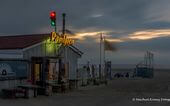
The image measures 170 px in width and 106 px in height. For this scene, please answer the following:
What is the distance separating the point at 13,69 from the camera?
1078 inches

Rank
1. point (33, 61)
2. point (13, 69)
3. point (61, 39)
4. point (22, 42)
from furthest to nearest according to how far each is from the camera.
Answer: point (61, 39)
point (22, 42)
point (33, 61)
point (13, 69)

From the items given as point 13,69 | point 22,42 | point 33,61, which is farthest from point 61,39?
point 13,69

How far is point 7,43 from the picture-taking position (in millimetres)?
31859

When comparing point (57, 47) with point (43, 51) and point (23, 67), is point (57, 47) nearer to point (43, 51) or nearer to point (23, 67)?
point (43, 51)

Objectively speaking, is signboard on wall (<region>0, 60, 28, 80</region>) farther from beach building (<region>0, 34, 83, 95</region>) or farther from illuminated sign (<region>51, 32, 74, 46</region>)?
illuminated sign (<region>51, 32, 74, 46</region>)

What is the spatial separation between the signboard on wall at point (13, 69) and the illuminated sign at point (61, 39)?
382 cm

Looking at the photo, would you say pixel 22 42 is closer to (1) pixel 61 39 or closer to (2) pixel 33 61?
(2) pixel 33 61

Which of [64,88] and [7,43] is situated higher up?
[7,43]

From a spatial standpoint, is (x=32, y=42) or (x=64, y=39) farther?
(x=64, y=39)

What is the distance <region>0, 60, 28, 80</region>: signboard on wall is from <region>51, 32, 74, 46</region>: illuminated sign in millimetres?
3822

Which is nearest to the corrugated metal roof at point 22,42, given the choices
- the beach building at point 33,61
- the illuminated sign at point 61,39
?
the beach building at point 33,61

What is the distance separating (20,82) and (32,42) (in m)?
3.73

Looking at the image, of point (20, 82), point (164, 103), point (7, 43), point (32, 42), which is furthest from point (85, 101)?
point (7, 43)

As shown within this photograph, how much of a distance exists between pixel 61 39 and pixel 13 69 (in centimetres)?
617
